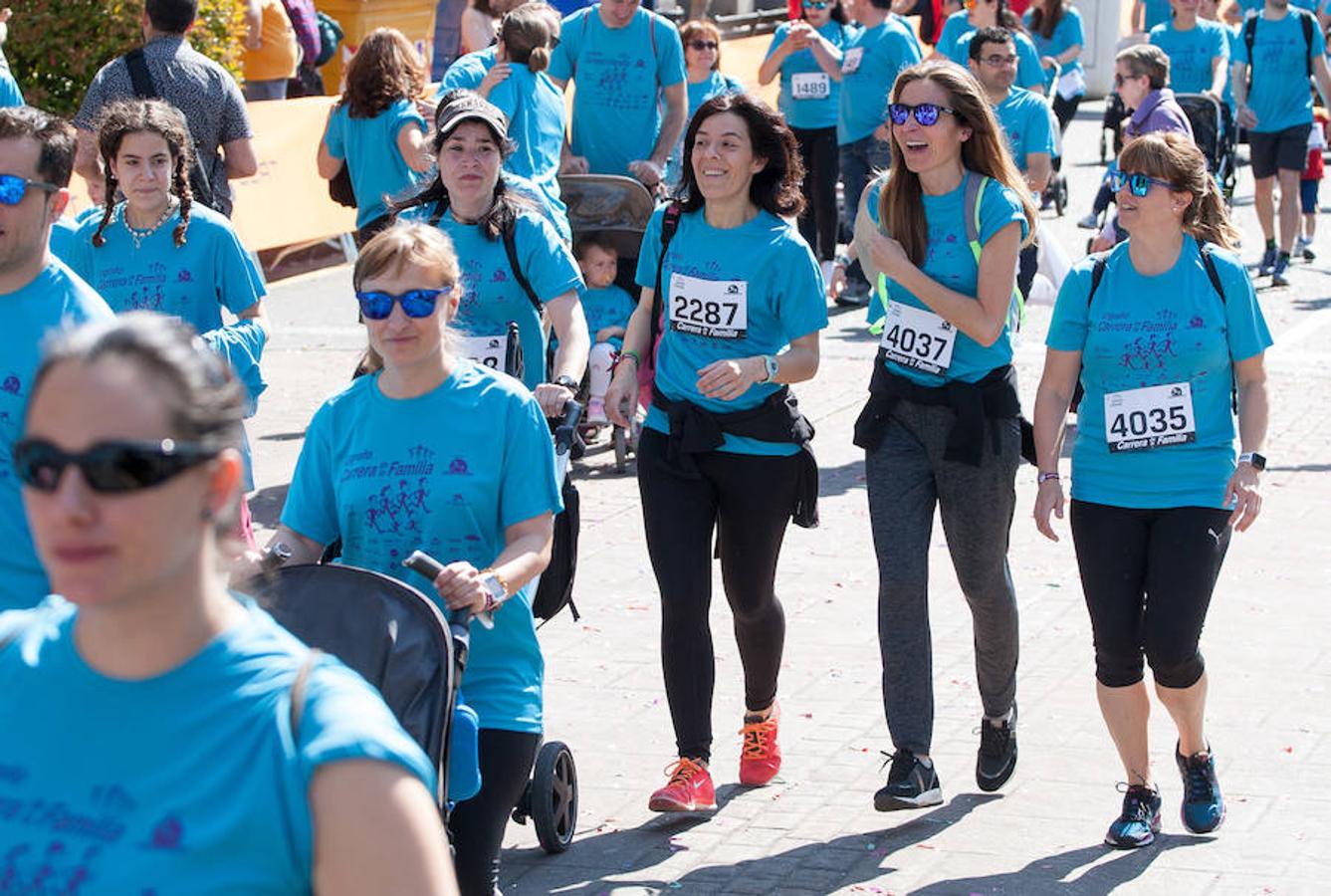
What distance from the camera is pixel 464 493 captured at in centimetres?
416

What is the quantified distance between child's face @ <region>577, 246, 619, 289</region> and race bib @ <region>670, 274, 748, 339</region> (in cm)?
403

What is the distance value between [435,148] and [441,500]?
227cm

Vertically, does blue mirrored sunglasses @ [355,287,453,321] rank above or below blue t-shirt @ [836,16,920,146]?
below

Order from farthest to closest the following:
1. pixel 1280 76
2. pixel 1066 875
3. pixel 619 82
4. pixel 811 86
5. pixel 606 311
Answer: pixel 1280 76 < pixel 811 86 < pixel 619 82 < pixel 606 311 < pixel 1066 875

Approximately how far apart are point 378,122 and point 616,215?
3.87 feet

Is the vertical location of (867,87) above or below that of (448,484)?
above

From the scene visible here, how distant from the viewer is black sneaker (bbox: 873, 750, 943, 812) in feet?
18.4

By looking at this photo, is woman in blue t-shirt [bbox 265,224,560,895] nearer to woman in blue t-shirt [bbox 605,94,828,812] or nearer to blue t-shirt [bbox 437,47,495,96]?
woman in blue t-shirt [bbox 605,94,828,812]

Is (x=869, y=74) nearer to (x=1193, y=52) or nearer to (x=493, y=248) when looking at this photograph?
(x=1193, y=52)

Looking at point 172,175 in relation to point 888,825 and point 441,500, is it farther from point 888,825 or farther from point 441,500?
point 888,825

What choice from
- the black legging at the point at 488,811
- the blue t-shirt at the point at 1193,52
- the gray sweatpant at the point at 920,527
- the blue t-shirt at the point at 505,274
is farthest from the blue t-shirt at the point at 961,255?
the blue t-shirt at the point at 1193,52

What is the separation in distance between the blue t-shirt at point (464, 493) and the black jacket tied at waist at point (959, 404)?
1678 mm

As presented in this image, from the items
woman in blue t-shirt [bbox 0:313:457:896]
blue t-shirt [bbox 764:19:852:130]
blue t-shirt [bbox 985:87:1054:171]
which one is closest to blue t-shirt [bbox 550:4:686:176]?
blue t-shirt [bbox 985:87:1054:171]

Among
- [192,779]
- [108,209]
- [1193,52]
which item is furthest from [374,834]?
[1193,52]
